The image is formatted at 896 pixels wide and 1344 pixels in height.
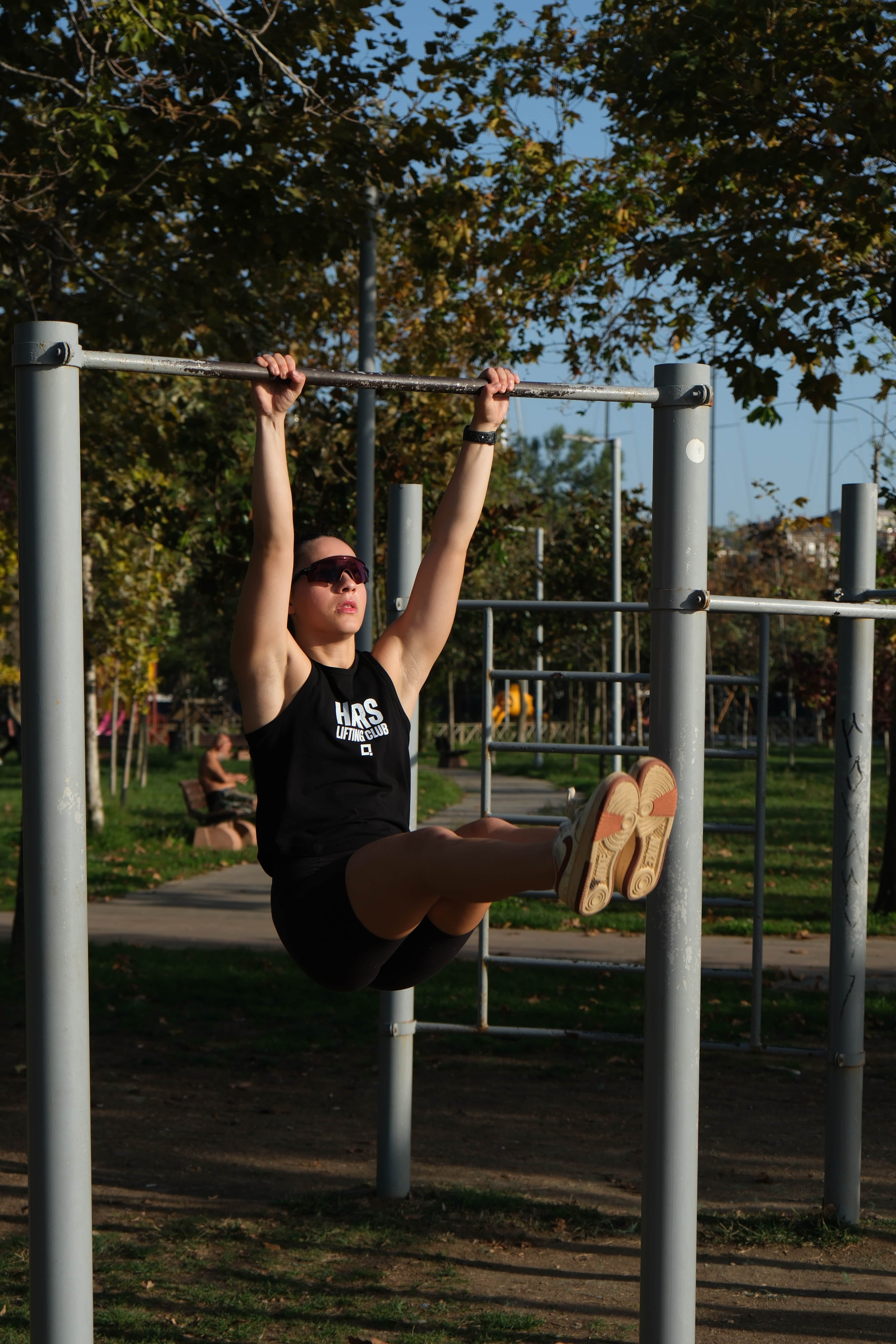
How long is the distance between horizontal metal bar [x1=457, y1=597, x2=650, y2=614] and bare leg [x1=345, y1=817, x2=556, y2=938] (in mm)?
2502

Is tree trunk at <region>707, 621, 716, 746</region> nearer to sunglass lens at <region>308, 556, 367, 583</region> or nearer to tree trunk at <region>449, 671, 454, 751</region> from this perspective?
tree trunk at <region>449, 671, 454, 751</region>

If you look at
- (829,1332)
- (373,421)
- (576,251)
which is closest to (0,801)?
(373,421)

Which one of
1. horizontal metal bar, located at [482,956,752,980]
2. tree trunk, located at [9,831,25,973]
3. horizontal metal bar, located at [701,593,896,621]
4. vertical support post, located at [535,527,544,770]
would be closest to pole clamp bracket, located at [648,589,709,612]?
horizontal metal bar, located at [701,593,896,621]

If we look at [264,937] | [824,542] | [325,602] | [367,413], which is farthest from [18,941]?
[824,542]

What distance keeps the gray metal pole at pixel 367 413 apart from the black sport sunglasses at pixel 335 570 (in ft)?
14.3

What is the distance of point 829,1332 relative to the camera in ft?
13.3

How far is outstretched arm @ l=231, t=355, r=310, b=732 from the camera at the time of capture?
3139 millimetres

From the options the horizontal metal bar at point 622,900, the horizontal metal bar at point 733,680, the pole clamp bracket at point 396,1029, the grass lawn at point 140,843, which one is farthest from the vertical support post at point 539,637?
the pole clamp bracket at point 396,1029

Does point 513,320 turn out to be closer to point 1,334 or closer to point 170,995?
point 1,334

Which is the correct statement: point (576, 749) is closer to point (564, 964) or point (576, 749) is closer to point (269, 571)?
point (564, 964)

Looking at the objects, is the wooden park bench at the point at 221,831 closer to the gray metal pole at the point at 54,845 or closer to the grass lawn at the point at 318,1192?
the grass lawn at the point at 318,1192

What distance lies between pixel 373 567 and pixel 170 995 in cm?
362

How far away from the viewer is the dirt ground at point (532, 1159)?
4.35m

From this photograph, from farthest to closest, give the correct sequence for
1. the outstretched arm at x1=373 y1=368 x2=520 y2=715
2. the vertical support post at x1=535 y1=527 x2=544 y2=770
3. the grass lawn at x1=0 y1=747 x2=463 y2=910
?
the vertical support post at x1=535 y1=527 x2=544 y2=770
the grass lawn at x1=0 y1=747 x2=463 y2=910
the outstretched arm at x1=373 y1=368 x2=520 y2=715
